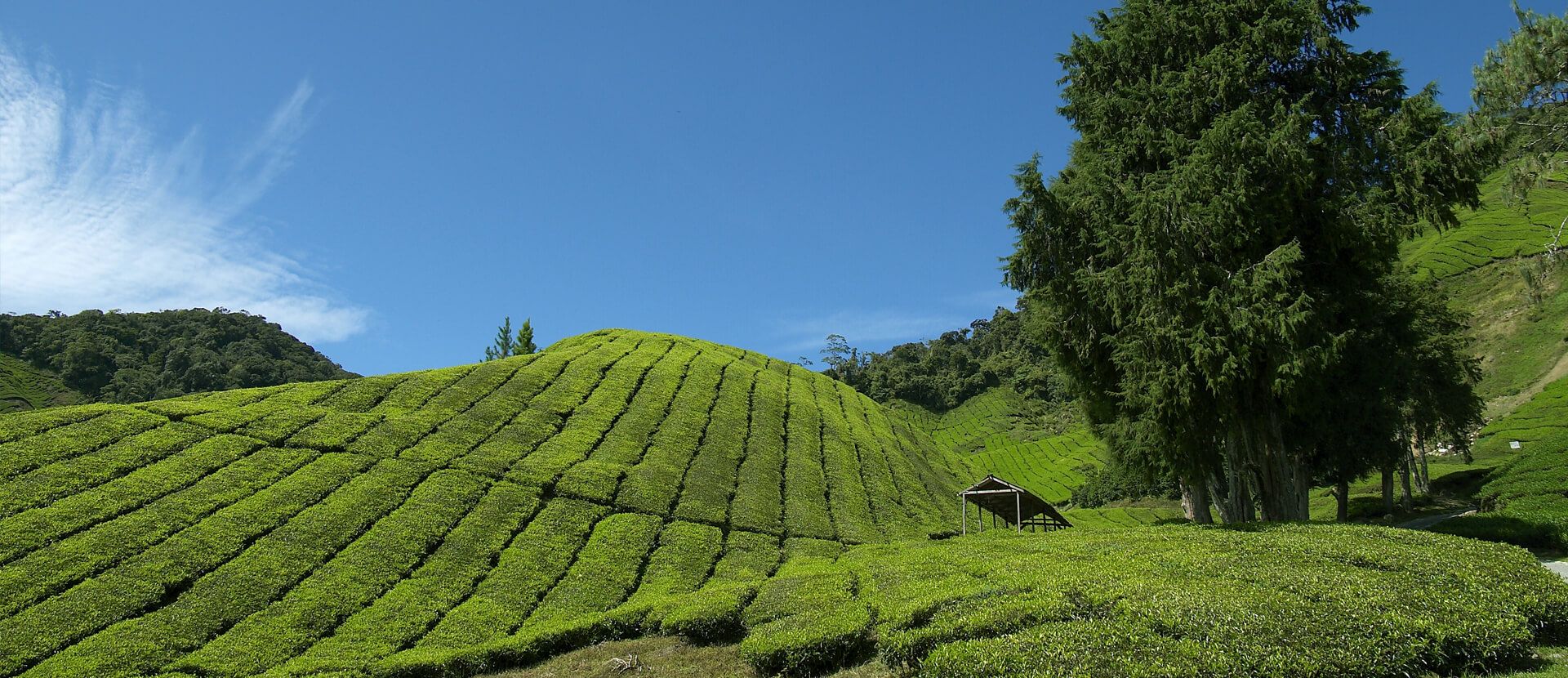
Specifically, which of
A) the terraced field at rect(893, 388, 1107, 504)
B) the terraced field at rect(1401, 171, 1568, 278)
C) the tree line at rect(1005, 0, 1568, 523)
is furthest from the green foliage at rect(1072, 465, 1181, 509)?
the terraced field at rect(1401, 171, 1568, 278)

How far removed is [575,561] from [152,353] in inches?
3841

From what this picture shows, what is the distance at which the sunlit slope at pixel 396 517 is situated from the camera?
1872 centimetres

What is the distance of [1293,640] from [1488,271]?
104m

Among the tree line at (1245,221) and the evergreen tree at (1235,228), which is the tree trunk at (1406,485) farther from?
the evergreen tree at (1235,228)

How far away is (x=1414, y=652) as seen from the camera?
35.7 ft

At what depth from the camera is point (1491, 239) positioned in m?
93.8

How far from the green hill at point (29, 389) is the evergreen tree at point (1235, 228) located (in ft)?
327

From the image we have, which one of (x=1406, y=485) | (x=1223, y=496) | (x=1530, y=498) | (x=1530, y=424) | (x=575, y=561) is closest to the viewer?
(x=575, y=561)

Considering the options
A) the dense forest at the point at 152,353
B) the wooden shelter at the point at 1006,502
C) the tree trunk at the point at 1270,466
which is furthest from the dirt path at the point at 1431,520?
the dense forest at the point at 152,353

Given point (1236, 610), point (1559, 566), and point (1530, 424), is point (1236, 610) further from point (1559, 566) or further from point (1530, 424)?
point (1530, 424)

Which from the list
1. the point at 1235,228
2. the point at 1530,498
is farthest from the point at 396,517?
the point at 1530,498

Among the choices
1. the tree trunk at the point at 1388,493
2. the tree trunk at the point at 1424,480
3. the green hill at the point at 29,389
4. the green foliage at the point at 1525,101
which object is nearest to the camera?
the green foliage at the point at 1525,101

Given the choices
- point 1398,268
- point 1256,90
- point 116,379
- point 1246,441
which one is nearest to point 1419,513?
point 1398,268

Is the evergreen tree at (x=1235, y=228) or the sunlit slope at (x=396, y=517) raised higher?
the evergreen tree at (x=1235, y=228)
